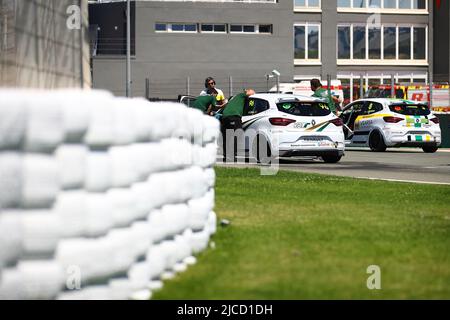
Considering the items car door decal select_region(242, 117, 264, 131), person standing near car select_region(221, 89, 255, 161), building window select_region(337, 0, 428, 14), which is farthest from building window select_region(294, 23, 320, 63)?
person standing near car select_region(221, 89, 255, 161)

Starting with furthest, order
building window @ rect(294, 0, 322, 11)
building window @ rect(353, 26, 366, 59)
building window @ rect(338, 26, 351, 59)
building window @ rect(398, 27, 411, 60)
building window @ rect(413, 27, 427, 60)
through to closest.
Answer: building window @ rect(413, 27, 427, 60) < building window @ rect(398, 27, 411, 60) < building window @ rect(353, 26, 366, 59) < building window @ rect(338, 26, 351, 59) < building window @ rect(294, 0, 322, 11)

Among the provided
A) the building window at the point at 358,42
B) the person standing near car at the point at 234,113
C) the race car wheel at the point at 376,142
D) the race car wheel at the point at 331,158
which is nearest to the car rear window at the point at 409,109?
the race car wheel at the point at 376,142

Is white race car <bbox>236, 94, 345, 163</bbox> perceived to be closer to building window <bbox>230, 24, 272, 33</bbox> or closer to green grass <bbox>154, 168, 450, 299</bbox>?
green grass <bbox>154, 168, 450, 299</bbox>

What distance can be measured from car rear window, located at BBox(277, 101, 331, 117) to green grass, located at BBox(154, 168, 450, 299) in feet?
29.6

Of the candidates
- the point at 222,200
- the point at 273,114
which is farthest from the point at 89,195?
the point at 273,114

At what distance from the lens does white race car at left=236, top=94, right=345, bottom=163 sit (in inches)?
910

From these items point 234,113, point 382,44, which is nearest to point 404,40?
point 382,44

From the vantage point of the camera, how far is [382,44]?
6619cm

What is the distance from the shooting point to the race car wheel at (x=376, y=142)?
30198mm

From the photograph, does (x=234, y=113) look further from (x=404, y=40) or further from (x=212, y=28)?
(x=404, y=40)

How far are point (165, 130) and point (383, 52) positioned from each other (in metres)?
59.5

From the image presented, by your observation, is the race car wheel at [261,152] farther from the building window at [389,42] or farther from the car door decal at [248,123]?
the building window at [389,42]

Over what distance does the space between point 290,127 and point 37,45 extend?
980cm

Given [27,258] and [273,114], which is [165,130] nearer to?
[27,258]
